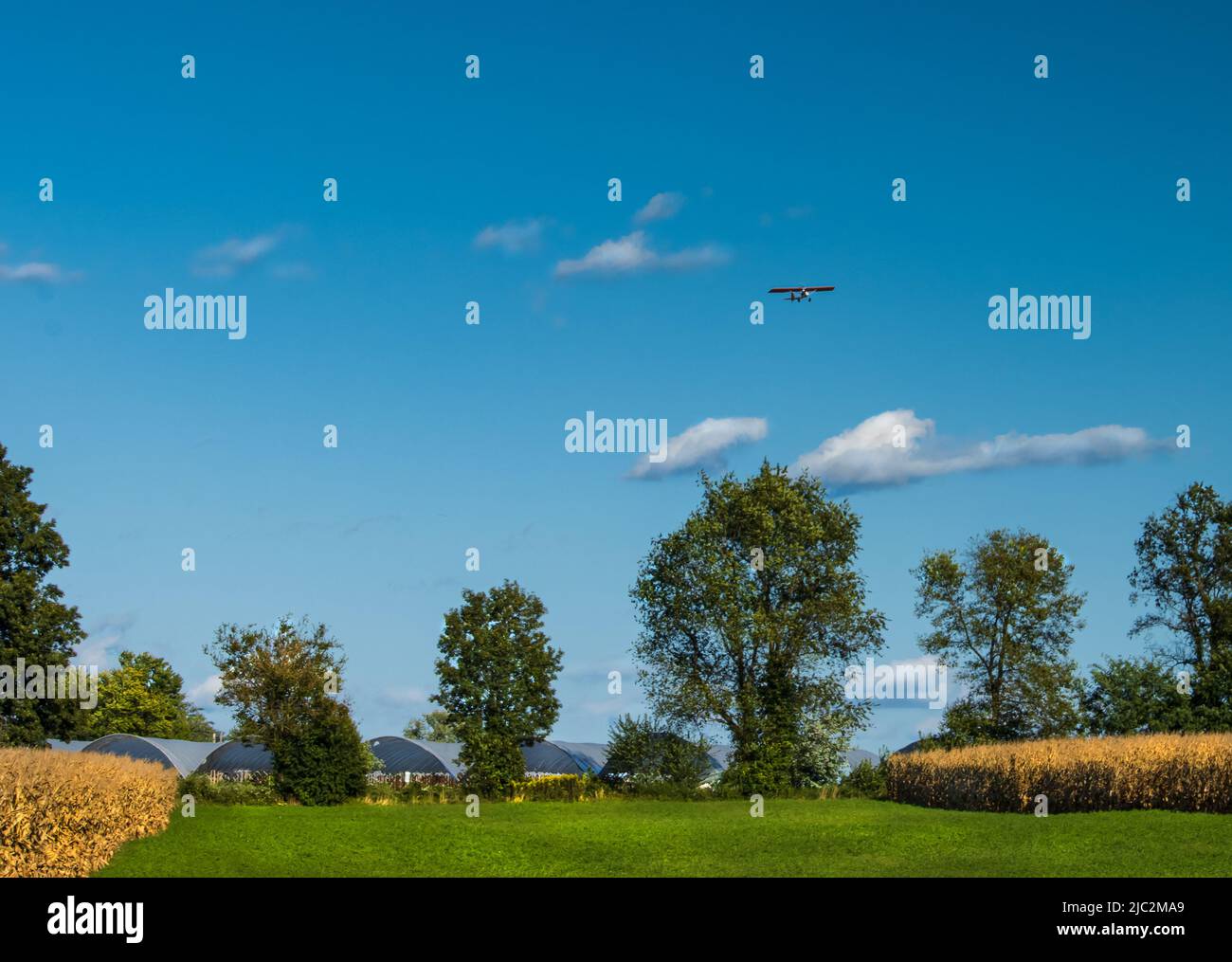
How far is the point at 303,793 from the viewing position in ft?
168

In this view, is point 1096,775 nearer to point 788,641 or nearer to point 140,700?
point 788,641

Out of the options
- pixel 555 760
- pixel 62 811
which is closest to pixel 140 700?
pixel 555 760

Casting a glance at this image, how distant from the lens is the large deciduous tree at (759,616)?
59875 mm

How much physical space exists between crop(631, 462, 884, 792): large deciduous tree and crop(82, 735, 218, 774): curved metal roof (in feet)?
94.2

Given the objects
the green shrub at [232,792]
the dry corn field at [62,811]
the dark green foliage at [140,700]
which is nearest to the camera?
the dry corn field at [62,811]

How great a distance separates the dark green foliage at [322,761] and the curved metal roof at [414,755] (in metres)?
21.6

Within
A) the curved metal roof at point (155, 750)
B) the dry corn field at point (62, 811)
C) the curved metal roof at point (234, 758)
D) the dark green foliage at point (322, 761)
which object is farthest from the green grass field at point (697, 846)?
the curved metal roof at point (155, 750)

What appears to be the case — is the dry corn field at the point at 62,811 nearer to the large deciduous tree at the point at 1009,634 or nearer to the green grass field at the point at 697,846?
the green grass field at the point at 697,846

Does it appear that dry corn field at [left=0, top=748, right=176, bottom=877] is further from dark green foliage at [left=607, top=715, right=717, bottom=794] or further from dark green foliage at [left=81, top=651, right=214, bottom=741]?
dark green foliage at [left=81, top=651, right=214, bottom=741]

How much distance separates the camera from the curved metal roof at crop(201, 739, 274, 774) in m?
72.9

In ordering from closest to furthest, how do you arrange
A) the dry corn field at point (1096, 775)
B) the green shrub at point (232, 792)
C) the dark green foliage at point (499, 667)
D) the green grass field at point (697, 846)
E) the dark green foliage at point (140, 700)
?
the green grass field at point (697, 846) < the dry corn field at point (1096, 775) < the green shrub at point (232, 792) < the dark green foliage at point (499, 667) < the dark green foliage at point (140, 700)

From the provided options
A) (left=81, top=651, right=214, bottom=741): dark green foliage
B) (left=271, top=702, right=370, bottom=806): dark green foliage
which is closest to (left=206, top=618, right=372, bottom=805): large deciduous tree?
(left=271, top=702, right=370, bottom=806): dark green foliage

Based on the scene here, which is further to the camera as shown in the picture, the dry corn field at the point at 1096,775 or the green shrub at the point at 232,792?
→ the green shrub at the point at 232,792
